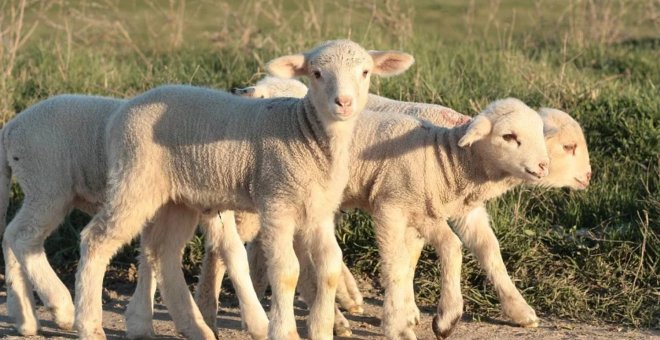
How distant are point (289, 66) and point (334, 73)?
1.00ft

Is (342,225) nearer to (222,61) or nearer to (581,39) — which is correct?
(222,61)

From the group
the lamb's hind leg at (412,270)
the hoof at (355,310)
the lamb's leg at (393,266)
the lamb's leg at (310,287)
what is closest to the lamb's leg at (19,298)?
the lamb's leg at (310,287)

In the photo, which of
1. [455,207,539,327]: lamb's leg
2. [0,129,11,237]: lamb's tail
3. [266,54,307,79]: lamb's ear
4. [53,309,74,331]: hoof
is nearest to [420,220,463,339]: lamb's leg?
[455,207,539,327]: lamb's leg

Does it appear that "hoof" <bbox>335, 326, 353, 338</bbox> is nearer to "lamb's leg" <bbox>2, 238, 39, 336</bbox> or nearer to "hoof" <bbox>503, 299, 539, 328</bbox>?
"hoof" <bbox>503, 299, 539, 328</bbox>

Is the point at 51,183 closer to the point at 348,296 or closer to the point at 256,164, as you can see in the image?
the point at 256,164

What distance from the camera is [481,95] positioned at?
30.5 ft

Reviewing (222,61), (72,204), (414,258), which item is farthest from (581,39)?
(72,204)

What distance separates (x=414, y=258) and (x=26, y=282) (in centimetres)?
208

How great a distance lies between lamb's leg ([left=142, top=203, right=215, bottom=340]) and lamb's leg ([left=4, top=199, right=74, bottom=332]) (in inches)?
19.5

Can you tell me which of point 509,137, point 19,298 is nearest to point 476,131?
point 509,137

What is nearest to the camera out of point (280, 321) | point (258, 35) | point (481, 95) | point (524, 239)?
point (280, 321)

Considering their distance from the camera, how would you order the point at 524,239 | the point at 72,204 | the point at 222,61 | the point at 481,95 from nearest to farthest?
the point at 72,204, the point at 524,239, the point at 481,95, the point at 222,61

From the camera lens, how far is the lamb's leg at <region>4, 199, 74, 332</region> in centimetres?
657

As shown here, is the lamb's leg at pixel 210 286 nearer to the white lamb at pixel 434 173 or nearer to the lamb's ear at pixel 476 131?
the white lamb at pixel 434 173
